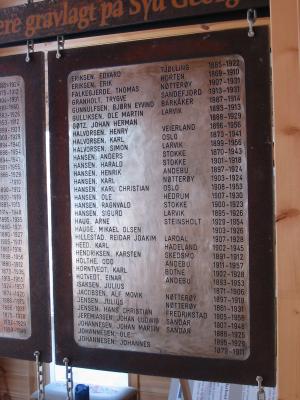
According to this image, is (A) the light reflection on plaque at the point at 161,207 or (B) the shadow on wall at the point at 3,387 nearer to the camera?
(A) the light reflection on plaque at the point at 161,207

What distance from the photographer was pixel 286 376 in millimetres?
1343

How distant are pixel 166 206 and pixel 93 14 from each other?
2.33ft

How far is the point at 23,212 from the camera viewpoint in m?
1.74

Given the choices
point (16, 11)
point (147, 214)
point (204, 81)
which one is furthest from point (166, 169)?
point (16, 11)

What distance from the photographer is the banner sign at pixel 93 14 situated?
4.92ft

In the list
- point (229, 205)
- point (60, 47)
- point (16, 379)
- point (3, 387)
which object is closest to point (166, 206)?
point (229, 205)

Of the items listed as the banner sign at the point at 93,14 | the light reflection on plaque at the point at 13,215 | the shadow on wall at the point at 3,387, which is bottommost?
the shadow on wall at the point at 3,387

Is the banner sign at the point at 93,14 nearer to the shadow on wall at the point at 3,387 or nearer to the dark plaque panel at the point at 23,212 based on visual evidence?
the dark plaque panel at the point at 23,212

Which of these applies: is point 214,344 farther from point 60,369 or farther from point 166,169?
point 60,369

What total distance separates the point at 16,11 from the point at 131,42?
0.49m

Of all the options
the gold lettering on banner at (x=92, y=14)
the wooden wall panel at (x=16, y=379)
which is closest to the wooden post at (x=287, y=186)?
the gold lettering on banner at (x=92, y=14)

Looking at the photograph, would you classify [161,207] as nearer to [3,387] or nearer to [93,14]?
[93,14]

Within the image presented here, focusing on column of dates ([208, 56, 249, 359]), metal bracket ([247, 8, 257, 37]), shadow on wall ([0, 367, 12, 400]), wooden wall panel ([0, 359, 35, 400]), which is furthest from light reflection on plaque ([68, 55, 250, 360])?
shadow on wall ([0, 367, 12, 400])

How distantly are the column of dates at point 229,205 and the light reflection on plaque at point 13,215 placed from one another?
0.70 m
